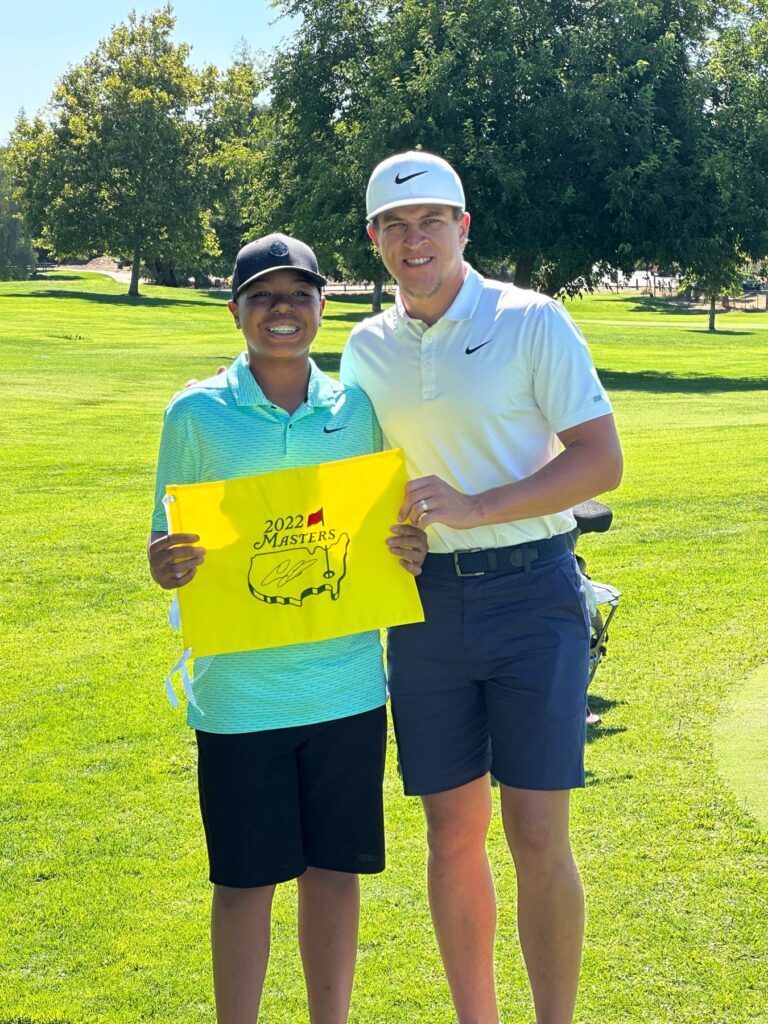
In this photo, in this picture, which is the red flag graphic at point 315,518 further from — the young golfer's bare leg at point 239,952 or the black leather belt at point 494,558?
the young golfer's bare leg at point 239,952

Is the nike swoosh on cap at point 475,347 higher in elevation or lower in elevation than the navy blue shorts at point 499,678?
higher

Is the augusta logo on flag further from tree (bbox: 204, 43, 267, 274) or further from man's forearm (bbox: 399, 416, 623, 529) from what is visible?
tree (bbox: 204, 43, 267, 274)

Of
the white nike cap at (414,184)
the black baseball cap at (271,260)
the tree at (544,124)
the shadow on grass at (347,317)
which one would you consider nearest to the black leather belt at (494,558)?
the black baseball cap at (271,260)

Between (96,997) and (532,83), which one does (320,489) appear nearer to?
(96,997)

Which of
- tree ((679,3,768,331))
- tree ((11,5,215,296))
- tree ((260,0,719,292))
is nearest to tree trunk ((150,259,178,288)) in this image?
tree ((11,5,215,296))

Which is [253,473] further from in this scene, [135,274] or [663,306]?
[663,306]

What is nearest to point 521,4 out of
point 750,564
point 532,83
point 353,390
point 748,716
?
point 532,83

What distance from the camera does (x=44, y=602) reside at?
8594 mm

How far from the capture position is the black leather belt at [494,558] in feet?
10.8

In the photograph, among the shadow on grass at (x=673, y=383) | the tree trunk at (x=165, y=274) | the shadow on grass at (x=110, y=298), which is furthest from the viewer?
the tree trunk at (x=165, y=274)

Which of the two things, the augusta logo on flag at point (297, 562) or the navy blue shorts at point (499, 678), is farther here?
the navy blue shorts at point (499, 678)

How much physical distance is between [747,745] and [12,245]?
73.2 meters

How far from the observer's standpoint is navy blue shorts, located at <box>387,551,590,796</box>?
3279 millimetres

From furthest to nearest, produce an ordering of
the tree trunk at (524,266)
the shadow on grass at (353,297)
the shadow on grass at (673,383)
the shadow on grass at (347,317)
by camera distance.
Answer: the shadow on grass at (353,297), the shadow on grass at (347,317), the tree trunk at (524,266), the shadow on grass at (673,383)
